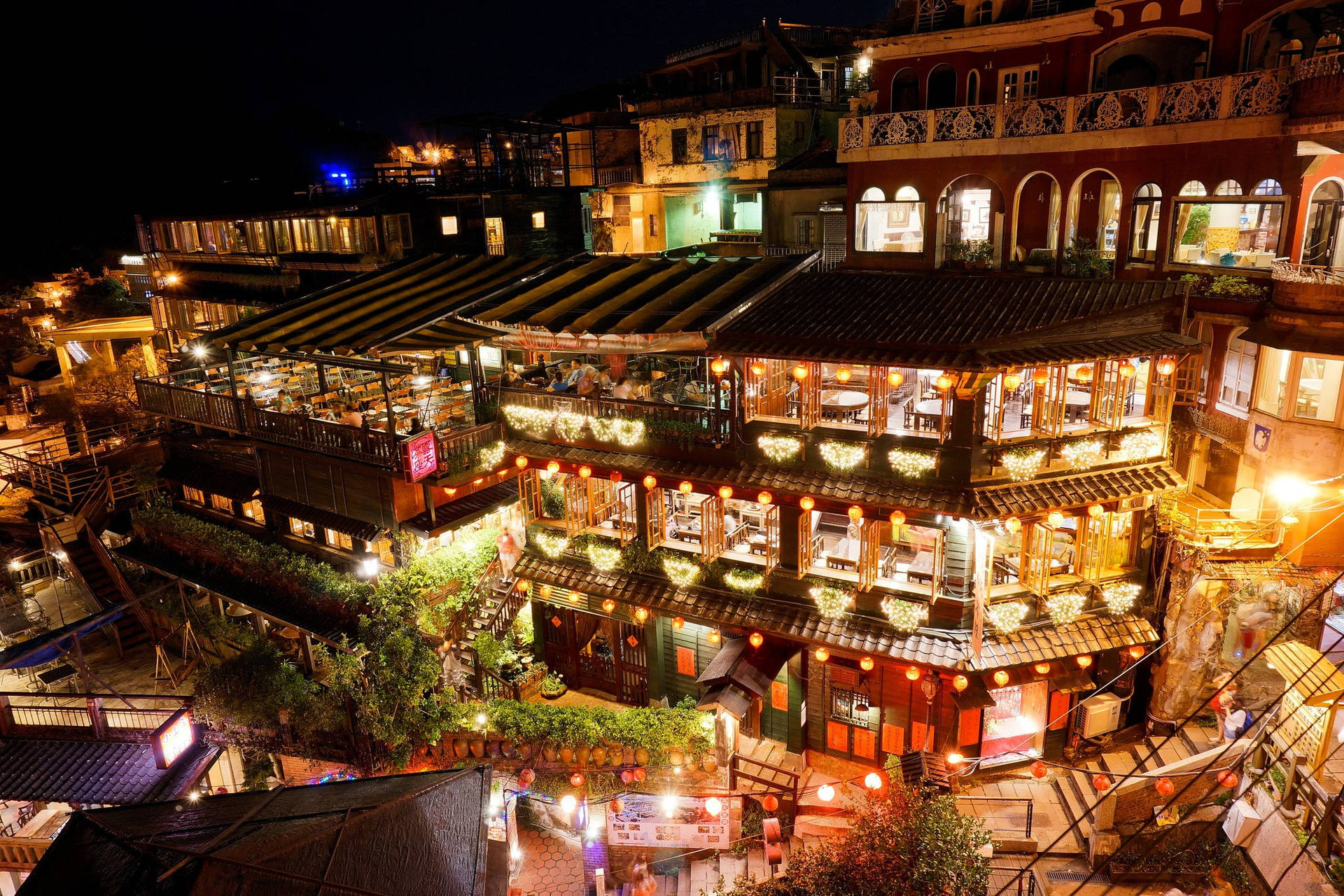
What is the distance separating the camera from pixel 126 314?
174ft

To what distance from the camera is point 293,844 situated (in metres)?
9.25

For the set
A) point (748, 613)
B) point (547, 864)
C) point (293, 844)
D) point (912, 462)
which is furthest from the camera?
point (748, 613)

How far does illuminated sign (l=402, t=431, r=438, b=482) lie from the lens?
1997cm

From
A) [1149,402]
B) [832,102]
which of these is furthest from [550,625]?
[832,102]

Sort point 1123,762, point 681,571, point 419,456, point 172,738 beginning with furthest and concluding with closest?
point 681,571 → point 419,456 → point 1123,762 → point 172,738

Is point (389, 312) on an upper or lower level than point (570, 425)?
upper

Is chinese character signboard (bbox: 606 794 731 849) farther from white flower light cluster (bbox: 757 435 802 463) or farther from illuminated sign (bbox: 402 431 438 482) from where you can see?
illuminated sign (bbox: 402 431 438 482)

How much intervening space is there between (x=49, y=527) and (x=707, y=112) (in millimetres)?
33005

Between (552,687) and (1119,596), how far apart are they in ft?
48.1

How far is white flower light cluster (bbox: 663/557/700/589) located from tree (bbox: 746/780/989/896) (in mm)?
7778

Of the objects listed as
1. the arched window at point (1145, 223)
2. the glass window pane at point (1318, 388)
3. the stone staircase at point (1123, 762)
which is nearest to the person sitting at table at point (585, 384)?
the arched window at point (1145, 223)

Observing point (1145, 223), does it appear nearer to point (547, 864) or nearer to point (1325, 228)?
point (1325, 228)

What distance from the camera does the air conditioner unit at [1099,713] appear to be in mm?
19078

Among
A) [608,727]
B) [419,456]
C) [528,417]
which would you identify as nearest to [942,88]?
[528,417]
